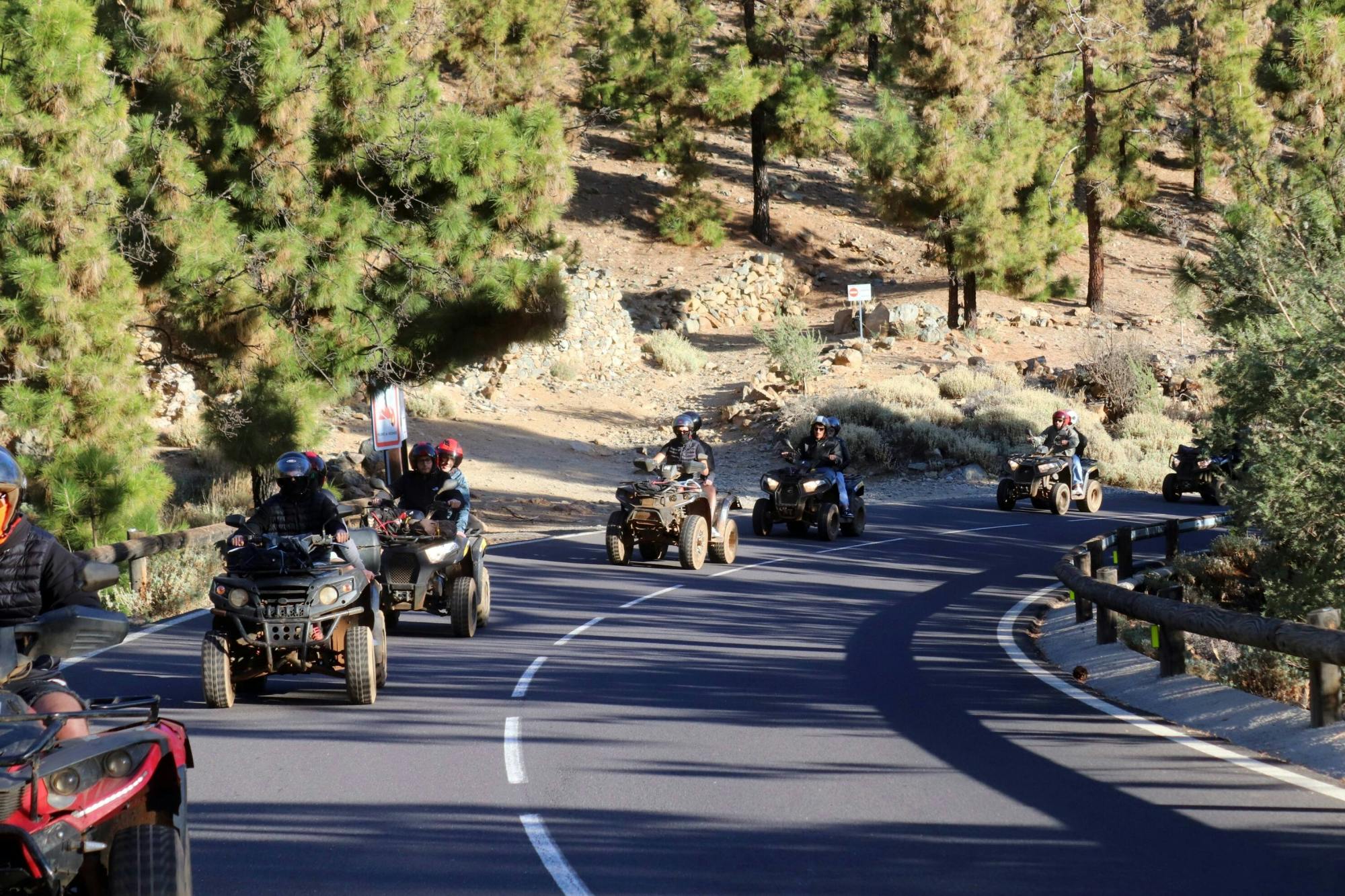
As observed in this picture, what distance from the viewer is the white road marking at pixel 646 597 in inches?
672

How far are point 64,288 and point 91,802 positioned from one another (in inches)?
565

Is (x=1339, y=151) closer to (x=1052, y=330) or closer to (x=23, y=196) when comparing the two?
(x=23, y=196)

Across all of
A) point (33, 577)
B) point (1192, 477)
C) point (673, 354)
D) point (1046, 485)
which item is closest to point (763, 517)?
point (1046, 485)

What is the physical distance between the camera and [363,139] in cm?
2250

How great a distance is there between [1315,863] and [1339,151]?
14.7 meters

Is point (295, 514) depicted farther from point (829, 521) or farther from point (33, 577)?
point (829, 521)

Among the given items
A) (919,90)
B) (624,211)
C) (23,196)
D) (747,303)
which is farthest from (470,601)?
(624,211)

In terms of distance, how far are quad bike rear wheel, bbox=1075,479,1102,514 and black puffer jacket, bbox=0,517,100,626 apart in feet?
85.6

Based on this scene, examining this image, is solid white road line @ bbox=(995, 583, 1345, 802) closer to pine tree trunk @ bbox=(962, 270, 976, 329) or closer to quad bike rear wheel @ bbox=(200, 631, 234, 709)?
quad bike rear wheel @ bbox=(200, 631, 234, 709)

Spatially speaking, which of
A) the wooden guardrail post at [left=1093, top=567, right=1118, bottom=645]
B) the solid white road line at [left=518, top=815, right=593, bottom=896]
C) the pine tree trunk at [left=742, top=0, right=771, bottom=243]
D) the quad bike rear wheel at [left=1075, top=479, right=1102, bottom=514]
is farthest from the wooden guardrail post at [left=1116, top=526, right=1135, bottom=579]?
the pine tree trunk at [left=742, top=0, right=771, bottom=243]

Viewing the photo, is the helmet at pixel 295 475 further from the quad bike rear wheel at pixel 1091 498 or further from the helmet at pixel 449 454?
the quad bike rear wheel at pixel 1091 498

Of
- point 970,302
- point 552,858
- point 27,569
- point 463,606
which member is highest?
point 970,302

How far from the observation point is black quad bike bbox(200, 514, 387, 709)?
420 inches

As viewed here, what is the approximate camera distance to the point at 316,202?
22188 mm
